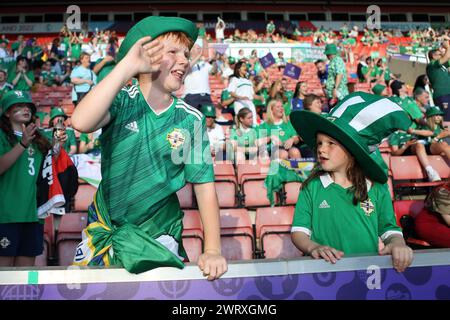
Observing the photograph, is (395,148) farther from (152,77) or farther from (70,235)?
(152,77)

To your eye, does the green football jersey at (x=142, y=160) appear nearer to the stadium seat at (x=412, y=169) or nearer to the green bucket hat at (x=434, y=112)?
the stadium seat at (x=412, y=169)

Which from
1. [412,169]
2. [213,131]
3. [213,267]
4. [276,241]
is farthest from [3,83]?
[213,267]

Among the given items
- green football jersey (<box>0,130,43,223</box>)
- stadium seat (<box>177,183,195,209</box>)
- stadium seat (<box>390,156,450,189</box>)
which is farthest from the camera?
stadium seat (<box>390,156,450,189</box>)

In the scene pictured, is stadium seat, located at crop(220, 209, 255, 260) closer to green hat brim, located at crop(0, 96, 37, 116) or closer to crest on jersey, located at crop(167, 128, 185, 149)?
green hat brim, located at crop(0, 96, 37, 116)

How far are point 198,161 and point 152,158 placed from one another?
0.18 m

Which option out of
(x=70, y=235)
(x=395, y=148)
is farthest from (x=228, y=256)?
(x=395, y=148)

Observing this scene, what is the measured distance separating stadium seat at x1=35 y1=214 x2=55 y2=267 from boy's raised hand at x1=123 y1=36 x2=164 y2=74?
2.72 metres

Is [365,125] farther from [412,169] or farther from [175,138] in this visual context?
[412,169]

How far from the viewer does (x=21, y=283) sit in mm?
1396

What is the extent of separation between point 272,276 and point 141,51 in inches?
32.7

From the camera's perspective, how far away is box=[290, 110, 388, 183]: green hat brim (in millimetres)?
2096

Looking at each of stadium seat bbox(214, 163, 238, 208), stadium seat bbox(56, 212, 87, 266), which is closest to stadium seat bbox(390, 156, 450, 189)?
stadium seat bbox(214, 163, 238, 208)

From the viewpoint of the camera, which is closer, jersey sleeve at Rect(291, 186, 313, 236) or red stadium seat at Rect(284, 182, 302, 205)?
jersey sleeve at Rect(291, 186, 313, 236)
